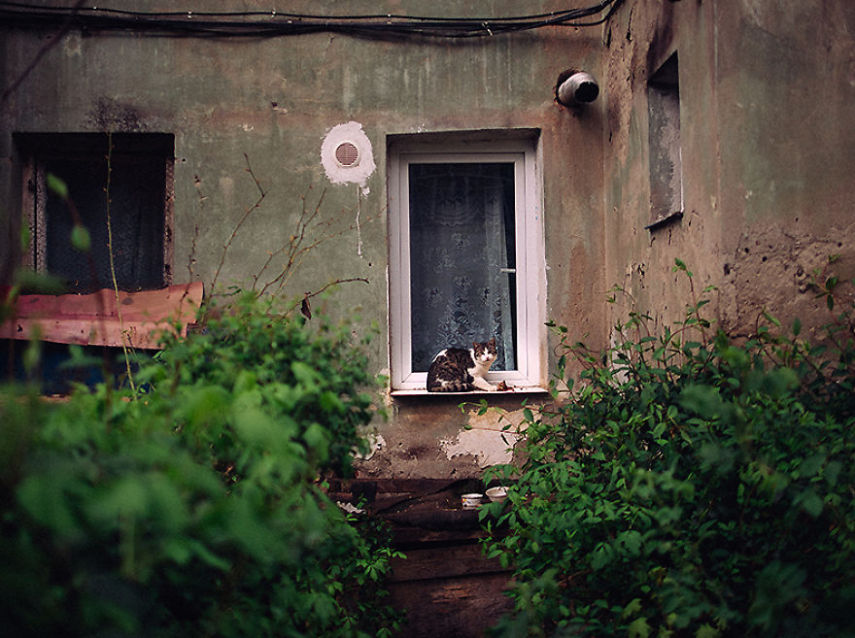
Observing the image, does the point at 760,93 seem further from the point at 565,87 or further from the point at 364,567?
the point at 364,567

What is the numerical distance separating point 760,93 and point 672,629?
229cm

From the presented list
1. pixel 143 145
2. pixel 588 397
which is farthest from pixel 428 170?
pixel 588 397

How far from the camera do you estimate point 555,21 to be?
407 centimetres

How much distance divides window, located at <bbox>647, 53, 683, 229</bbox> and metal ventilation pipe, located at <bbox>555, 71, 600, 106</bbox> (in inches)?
16.8

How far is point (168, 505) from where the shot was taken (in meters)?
0.85

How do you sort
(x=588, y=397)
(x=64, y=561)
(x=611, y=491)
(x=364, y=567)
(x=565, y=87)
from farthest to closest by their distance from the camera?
(x=565, y=87) → (x=364, y=567) → (x=588, y=397) → (x=611, y=491) → (x=64, y=561)

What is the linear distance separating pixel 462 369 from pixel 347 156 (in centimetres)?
154

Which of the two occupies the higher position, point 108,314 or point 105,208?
point 105,208

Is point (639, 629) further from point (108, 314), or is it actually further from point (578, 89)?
point (108, 314)

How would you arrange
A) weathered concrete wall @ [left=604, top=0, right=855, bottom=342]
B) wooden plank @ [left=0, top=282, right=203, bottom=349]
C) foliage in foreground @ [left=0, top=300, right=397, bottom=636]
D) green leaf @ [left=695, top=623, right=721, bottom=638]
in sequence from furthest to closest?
wooden plank @ [left=0, top=282, right=203, bottom=349] < weathered concrete wall @ [left=604, top=0, right=855, bottom=342] < green leaf @ [left=695, top=623, right=721, bottom=638] < foliage in foreground @ [left=0, top=300, right=397, bottom=636]

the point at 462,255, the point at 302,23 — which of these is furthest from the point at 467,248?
the point at 302,23

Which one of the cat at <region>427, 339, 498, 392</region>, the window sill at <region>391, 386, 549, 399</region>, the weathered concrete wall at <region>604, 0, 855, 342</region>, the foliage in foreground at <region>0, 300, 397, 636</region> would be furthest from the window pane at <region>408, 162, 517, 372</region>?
the foliage in foreground at <region>0, 300, 397, 636</region>

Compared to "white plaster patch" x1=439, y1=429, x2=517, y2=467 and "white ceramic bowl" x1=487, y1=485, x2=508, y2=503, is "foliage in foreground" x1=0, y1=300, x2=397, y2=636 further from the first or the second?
"white plaster patch" x1=439, y1=429, x2=517, y2=467

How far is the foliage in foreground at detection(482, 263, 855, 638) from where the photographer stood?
1.70 m
